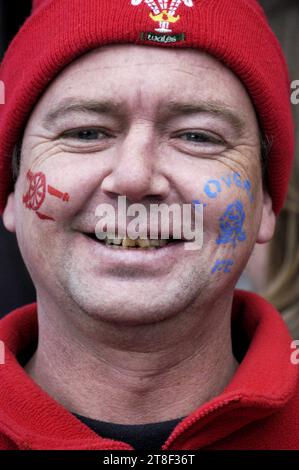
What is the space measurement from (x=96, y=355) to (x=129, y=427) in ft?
0.80

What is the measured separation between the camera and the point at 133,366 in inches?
103

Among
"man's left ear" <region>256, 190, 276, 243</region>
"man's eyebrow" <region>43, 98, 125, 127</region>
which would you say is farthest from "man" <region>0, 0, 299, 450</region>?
"man's left ear" <region>256, 190, 276, 243</region>

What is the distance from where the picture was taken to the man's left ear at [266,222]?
2941mm

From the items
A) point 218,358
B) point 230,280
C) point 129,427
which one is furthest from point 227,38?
point 129,427

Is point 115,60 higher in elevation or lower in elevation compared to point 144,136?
higher

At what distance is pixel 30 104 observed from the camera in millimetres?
2703

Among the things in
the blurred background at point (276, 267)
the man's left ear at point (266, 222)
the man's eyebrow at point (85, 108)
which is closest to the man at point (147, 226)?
the man's eyebrow at point (85, 108)

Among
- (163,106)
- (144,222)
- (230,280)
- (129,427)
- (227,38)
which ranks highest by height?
(227,38)

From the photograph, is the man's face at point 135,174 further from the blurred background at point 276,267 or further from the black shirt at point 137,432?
the blurred background at point 276,267

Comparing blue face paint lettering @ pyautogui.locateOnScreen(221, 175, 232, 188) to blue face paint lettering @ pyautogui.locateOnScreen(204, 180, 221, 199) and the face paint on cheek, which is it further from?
the face paint on cheek

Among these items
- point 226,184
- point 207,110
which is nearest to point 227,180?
point 226,184

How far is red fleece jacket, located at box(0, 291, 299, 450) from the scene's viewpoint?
2.33m

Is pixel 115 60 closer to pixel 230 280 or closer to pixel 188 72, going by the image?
pixel 188 72

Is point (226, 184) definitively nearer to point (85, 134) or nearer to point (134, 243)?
point (134, 243)
